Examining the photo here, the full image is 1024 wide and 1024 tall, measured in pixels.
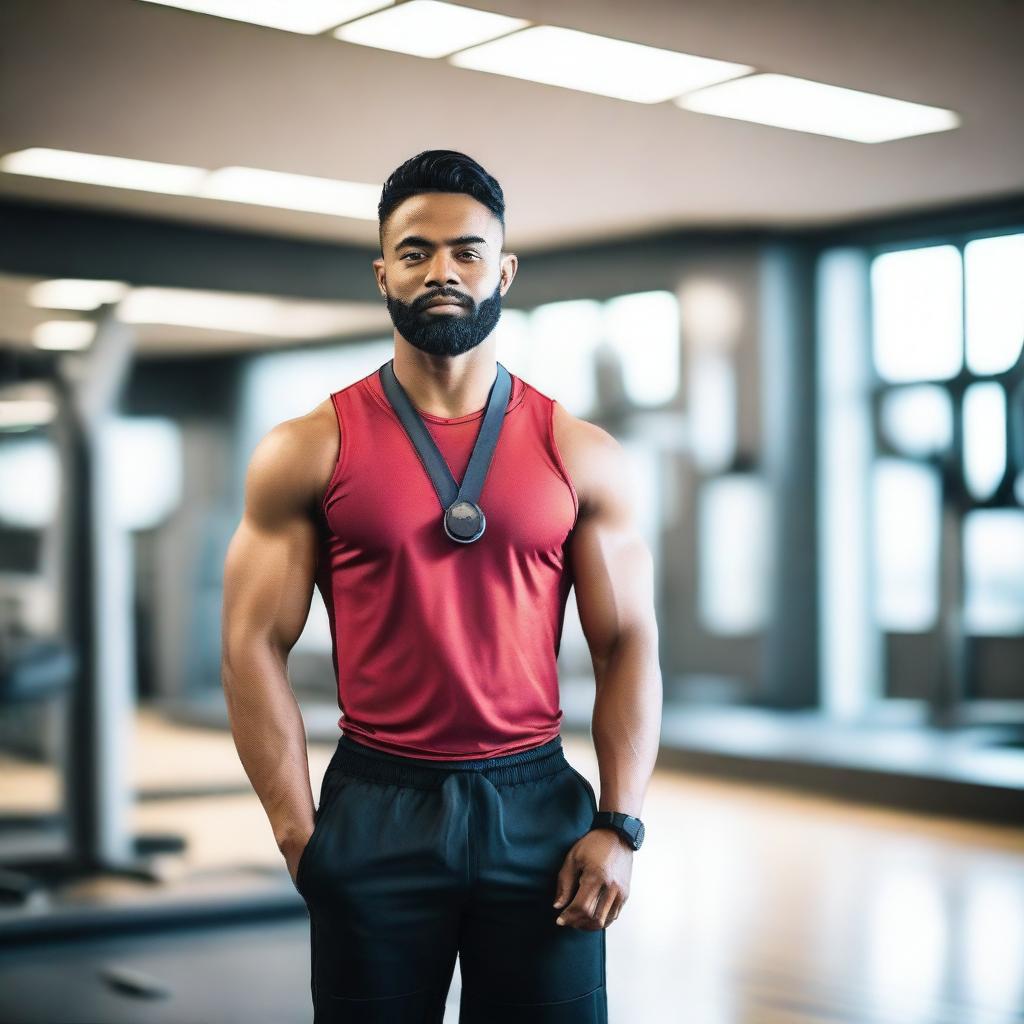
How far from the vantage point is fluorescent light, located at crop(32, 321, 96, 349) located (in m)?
3.95

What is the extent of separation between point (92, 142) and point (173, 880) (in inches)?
87.5

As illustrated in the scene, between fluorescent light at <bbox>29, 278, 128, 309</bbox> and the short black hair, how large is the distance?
2778 mm

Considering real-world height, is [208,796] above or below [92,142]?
below

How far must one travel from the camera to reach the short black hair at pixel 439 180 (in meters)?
1.33

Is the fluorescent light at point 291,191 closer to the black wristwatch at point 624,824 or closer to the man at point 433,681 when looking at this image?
the man at point 433,681

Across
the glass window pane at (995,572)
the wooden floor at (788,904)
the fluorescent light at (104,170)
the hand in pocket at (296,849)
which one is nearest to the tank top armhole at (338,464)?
the hand in pocket at (296,849)

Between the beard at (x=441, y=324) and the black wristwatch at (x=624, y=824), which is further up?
the beard at (x=441, y=324)

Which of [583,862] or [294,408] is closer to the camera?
[583,862]

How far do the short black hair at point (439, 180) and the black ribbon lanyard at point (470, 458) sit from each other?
0.16 meters

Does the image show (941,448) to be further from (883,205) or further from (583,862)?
(583,862)

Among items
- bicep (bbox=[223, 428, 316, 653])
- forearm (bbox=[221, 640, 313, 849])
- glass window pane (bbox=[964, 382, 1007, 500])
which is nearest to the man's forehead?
bicep (bbox=[223, 428, 316, 653])

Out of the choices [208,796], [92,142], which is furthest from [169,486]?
[92,142]

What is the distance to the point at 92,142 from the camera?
4.28 meters

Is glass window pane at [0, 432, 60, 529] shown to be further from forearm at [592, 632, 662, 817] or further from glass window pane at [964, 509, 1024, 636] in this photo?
forearm at [592, 632, 662, 817]
